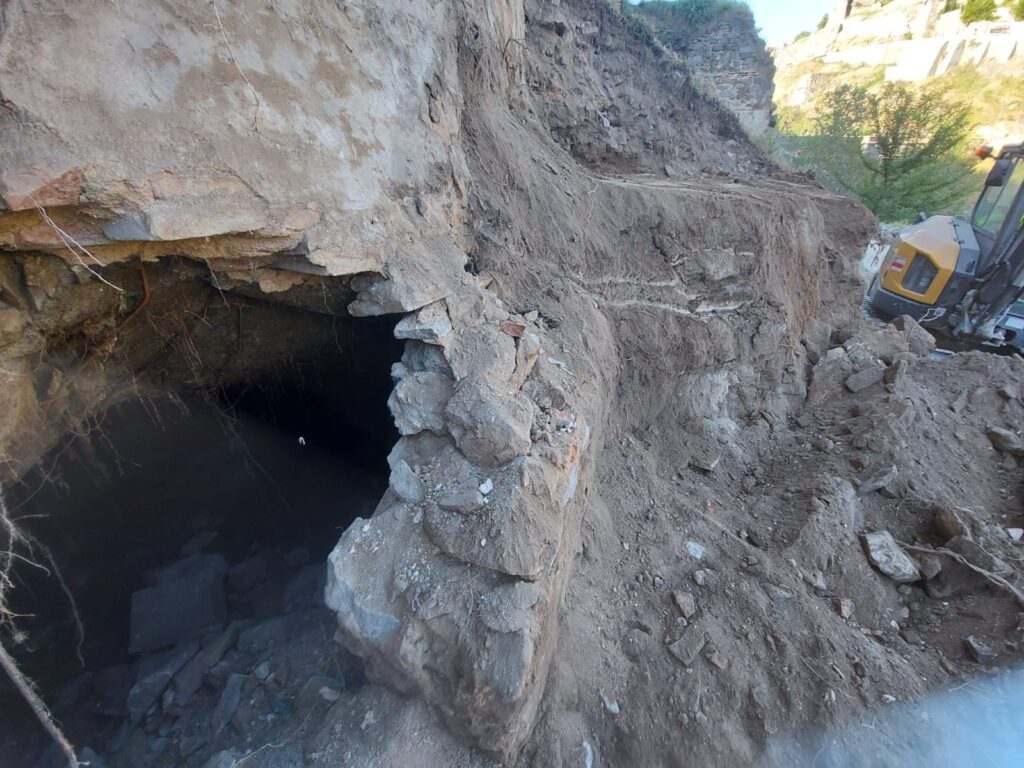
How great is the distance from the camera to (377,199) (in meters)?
2.73

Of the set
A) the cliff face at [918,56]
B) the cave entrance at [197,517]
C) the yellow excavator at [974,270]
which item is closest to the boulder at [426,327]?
the cave entrance at [197,517]

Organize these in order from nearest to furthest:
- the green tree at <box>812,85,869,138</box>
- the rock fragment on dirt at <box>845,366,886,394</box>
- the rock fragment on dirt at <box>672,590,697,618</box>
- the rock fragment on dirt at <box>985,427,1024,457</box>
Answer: the rock fragment on dirt at <box>672,590,697,618</box> → the rock fragment on dirt at <box>985,427,1024,457</box> → the rock fragment on dirt at <box>845,366,886,394</box> → the green tree at <box>812,85,869,138</box>

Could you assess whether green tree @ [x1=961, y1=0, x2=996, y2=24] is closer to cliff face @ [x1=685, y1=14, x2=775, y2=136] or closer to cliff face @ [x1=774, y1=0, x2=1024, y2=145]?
cliff face @ [x1=774, y1=0, x2=1024, y2=145]

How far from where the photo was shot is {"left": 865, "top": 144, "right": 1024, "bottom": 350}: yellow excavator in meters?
6.47

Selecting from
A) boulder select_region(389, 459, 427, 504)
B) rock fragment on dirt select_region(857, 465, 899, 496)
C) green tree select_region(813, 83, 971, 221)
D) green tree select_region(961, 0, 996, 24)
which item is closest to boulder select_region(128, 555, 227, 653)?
boulder select_region(389, 459, 427, 504)

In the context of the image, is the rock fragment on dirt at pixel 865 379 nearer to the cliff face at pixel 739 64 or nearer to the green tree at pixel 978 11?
the cliff face at pixel 739 64

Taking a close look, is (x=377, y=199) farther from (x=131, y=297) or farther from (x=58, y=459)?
(x=58, y=459)

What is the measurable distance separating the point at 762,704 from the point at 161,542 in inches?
184

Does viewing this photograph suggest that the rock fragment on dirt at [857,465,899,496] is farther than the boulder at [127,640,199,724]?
Yes

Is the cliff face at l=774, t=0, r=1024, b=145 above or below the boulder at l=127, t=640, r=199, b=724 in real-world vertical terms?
above

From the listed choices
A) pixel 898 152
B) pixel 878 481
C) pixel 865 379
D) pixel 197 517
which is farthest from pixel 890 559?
pixel 898 152

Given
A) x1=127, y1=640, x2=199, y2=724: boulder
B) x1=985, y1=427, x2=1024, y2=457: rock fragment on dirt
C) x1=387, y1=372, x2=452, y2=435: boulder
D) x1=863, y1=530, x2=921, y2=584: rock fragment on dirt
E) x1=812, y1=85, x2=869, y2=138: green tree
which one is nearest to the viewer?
x1=387, y1=372, x2=452, y2=435: boulder

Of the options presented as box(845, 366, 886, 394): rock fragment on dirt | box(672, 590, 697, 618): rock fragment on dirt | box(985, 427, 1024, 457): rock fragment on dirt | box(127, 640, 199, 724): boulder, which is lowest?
box(127, 640, 199, 724): boulder

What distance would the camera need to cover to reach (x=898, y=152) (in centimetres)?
1335
